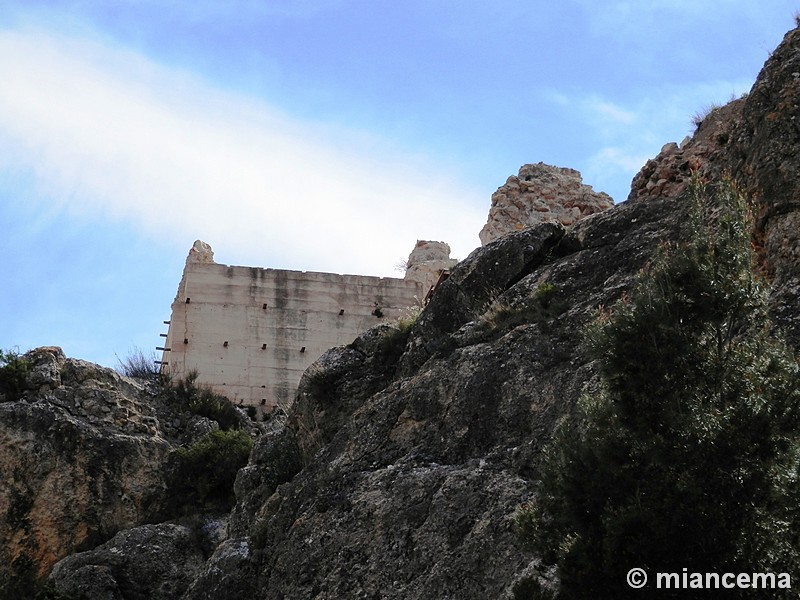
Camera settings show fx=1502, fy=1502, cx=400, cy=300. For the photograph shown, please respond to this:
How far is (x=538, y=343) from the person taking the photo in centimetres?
1900

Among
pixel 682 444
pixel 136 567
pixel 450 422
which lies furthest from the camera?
pixel 136 567

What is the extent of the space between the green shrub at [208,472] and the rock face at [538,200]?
7.32 m

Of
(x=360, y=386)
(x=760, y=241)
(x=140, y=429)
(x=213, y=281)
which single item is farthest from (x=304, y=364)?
(x=760, y=241)

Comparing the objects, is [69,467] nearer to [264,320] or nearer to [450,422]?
[264,320]

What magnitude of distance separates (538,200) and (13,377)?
36.6 feet

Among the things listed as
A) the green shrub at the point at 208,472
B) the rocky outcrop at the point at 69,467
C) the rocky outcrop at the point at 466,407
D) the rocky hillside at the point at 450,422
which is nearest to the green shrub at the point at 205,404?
the rocky outcrop at the point at 69,467

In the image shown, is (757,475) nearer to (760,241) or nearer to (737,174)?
(760,241)

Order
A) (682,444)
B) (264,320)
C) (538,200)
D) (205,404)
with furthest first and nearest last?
1. (264,320)
2. (538,200)
3. (205,404)
4. (682,444)

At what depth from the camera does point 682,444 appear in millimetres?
13578

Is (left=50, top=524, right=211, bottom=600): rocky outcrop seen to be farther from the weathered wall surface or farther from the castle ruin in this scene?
the weathered wall surface

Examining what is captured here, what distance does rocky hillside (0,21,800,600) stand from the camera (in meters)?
17.2

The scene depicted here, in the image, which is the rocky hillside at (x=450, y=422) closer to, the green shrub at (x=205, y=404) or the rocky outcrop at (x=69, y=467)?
the rocky outcrop at (x=69, y=467)

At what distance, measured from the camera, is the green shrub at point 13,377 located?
27.1m

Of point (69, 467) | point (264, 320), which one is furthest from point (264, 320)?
point (69, 467)
